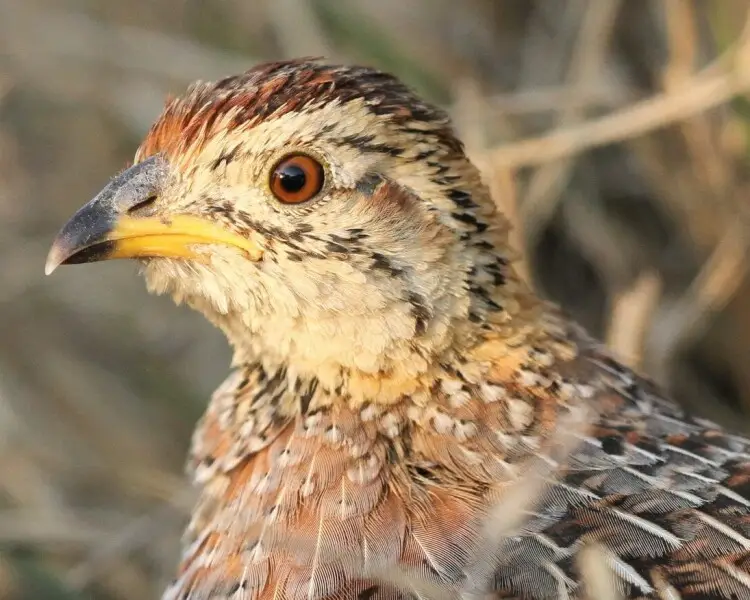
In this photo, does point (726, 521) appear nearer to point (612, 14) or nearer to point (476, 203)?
point (476, 203)

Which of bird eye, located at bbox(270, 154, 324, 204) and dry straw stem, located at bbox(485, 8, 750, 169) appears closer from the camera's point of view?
bird eye, located at bbox(270, 154, 324, 204)

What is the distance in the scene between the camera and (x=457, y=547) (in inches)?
70.8

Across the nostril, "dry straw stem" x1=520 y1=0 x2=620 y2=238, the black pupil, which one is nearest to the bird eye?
the black pupil

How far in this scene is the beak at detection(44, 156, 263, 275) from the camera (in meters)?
1.96

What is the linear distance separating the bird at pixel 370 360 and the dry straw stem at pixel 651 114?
1014 millimetres

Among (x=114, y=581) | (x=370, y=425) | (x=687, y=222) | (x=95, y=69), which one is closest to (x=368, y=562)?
(x=370, y=425)

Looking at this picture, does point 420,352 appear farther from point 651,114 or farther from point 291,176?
A: point 651,114

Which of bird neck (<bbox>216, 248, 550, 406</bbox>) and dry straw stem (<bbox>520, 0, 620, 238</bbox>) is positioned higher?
dry straw stem (<bbox>520, 0, 620, 238</bbox>)

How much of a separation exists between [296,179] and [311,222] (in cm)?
9

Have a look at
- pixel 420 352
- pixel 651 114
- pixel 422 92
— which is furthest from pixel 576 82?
pixel 420 352

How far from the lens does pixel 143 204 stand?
1.99 metres

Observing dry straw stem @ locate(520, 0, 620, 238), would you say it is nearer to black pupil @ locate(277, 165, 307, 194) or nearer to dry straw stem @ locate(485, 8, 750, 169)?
dry straw stem @ locate(485, 8, 750, 169)

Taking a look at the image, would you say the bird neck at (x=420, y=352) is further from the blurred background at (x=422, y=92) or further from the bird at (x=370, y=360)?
the blurred background at (x=422, y=92)

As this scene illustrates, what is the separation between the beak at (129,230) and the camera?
1.96 meters
